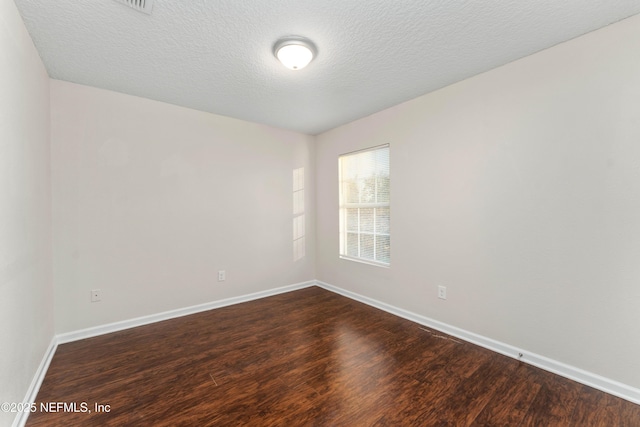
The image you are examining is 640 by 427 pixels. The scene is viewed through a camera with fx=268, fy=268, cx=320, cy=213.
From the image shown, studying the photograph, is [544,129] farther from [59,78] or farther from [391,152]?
[59,78]

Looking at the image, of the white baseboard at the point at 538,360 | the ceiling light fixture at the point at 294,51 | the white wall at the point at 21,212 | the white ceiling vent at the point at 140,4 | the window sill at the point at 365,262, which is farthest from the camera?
the window sill at the point at 365,262

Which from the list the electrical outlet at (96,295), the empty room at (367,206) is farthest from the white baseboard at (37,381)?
the electrical outlet at (96,295)

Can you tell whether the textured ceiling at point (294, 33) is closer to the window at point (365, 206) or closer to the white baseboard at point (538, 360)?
the window at point (365, 206)

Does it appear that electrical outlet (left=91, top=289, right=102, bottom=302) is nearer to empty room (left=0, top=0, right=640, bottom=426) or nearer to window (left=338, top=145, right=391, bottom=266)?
empty room (left=0, top=0, right=640, bottom=426)

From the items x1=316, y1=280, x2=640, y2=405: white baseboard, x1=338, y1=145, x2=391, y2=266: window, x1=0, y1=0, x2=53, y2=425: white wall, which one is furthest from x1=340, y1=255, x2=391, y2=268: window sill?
x1=0, y1=0, x2=53, y2=425: white wall

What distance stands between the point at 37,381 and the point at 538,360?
3.67 meters

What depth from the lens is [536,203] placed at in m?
2.12

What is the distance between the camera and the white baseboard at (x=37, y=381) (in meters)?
1.51

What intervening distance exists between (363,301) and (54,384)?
2.97m

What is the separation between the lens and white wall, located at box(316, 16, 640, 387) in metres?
1.78

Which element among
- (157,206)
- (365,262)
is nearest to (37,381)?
(157,206)

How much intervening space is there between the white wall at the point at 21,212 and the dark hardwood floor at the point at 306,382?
0.36 meters

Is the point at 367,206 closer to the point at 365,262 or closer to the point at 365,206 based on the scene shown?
the point at 365,206

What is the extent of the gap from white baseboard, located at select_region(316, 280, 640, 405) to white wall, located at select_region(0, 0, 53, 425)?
3091mm
